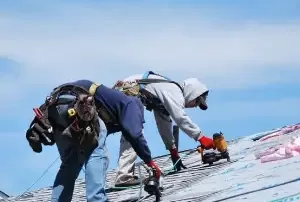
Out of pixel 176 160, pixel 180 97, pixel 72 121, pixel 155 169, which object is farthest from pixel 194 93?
pixel 72 121

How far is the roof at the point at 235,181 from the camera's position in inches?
251

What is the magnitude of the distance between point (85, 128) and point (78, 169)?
1.65 feet

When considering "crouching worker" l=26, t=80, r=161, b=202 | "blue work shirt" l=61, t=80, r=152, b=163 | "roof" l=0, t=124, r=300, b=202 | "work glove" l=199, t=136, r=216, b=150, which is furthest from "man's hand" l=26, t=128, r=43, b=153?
"work glove" l=199, t=136, r=216, b=150

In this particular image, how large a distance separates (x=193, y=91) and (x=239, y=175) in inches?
56.0

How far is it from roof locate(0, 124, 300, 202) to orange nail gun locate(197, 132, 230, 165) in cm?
Answer: 6

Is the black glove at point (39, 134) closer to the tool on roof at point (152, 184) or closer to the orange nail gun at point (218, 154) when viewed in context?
the tool on roof at point (152, 184)

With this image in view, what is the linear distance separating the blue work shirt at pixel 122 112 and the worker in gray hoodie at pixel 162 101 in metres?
1.23

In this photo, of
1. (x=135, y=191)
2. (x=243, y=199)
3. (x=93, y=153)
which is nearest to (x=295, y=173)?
(x=243, y=199)

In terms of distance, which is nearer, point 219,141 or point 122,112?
point 122,112

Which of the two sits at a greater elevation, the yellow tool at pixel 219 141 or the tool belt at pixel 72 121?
the tool belt at pixel 72 121

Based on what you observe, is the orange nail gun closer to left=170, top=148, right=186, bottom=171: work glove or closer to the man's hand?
left=170, top=148, right=186, bottom=171: work glove

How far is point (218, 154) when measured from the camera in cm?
887

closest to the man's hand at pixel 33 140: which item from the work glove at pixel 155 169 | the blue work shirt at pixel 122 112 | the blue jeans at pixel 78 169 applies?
the blue jeans at pixel 78 169

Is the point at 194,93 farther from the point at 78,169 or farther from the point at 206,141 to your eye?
the point at 78,169
